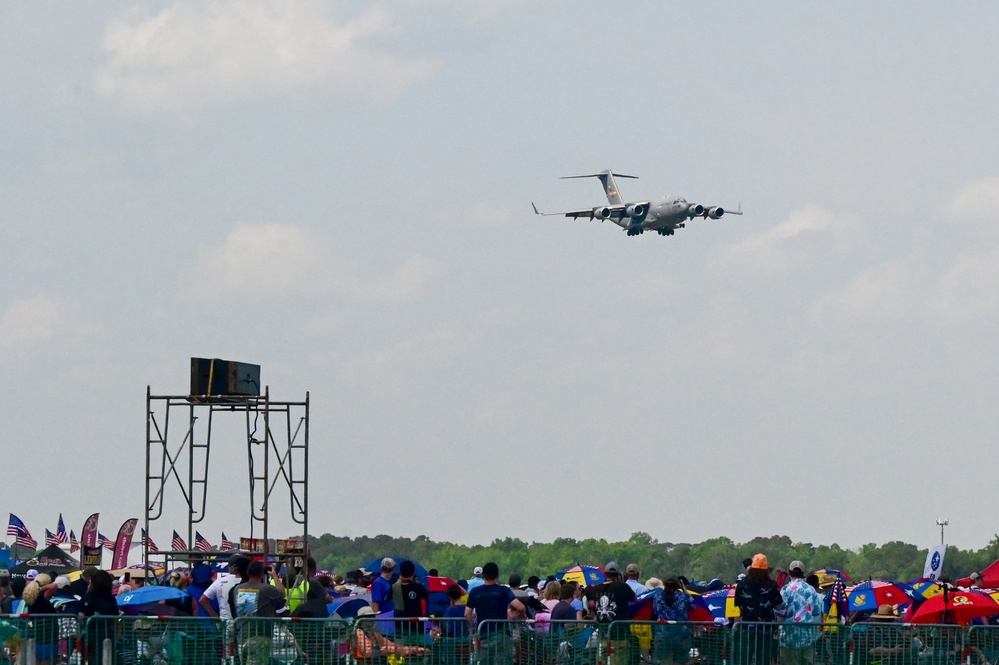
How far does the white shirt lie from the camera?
53.3 ft

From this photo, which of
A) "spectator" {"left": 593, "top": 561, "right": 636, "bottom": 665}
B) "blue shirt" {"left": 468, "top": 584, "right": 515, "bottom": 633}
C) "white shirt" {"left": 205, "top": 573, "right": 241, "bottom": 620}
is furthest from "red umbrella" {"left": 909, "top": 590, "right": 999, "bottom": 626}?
"white shirt" {"left": 205, "top": 573, "right": 241, "bottom": 620}

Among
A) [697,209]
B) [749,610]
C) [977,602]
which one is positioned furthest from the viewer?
[697,209]

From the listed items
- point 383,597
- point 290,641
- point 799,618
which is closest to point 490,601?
point 383,597

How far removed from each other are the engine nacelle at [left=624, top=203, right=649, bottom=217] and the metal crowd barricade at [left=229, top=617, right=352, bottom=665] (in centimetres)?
4665

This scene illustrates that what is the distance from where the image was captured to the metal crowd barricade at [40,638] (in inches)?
575

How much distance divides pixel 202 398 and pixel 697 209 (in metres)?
33.6

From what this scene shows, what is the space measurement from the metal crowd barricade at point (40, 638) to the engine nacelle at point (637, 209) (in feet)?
155

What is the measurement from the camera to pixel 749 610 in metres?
16.3

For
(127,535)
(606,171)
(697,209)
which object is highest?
(606,171)

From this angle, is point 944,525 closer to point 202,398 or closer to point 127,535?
point 127,535

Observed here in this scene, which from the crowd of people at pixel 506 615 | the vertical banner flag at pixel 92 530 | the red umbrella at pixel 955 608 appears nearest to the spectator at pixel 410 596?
the crowd of people at pixel 506 615

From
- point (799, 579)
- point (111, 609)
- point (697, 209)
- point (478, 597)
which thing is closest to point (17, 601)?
point (111, 609)

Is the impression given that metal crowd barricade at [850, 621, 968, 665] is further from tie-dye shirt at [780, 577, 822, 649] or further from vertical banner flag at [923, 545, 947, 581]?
vertical banner flag at [923, 545, 947, 581]

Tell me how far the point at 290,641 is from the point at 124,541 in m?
35.2
